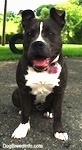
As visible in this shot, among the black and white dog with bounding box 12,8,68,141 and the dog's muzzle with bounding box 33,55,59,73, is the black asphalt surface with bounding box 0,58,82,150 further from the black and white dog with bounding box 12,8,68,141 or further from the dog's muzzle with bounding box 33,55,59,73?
the dog's muzzle with bounding box 33,55,59,73

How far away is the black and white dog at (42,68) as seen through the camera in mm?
4637

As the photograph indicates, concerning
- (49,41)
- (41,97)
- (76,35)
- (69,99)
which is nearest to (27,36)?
(49,41)

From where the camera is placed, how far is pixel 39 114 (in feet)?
19.1

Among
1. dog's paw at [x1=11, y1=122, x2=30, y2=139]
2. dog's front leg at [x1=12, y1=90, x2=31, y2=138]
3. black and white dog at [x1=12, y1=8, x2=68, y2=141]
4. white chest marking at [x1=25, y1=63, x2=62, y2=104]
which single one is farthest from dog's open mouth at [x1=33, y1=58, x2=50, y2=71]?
dog's paw at [x1=11, y1=122, x2=30, y2=139]

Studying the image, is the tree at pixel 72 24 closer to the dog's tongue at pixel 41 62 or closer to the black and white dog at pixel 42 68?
the black and white dog at pixel 42 68

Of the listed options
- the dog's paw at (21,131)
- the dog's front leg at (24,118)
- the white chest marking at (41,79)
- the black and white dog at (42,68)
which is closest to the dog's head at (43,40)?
the black and white dog at (42,68)

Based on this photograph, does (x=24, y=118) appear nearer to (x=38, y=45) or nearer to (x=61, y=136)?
(x=61, y=136)

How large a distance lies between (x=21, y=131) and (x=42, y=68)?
867 millimetres

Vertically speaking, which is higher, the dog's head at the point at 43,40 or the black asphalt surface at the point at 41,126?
the dog's head at the point at 43,40

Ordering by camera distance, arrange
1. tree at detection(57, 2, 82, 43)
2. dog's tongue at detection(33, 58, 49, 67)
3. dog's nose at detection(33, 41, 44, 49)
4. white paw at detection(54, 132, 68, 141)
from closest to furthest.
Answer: dog's nose at detection(33, 41, 44, 49) < dog's tongue at detection(33, 58, 49, 67) < white paw at detection(54, 132, 68, 141) < tree at detection(57, 2, 82, 43)

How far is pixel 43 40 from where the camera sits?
4586 millimetres

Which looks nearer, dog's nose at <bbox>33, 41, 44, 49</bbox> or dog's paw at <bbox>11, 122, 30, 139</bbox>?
dog's nose at <bbox>33, 41, 44, 49</bbox>

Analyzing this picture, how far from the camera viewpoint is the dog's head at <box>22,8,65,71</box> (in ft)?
15.0

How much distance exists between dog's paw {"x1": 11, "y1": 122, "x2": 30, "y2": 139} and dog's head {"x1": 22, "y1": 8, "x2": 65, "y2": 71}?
2.62 feet
